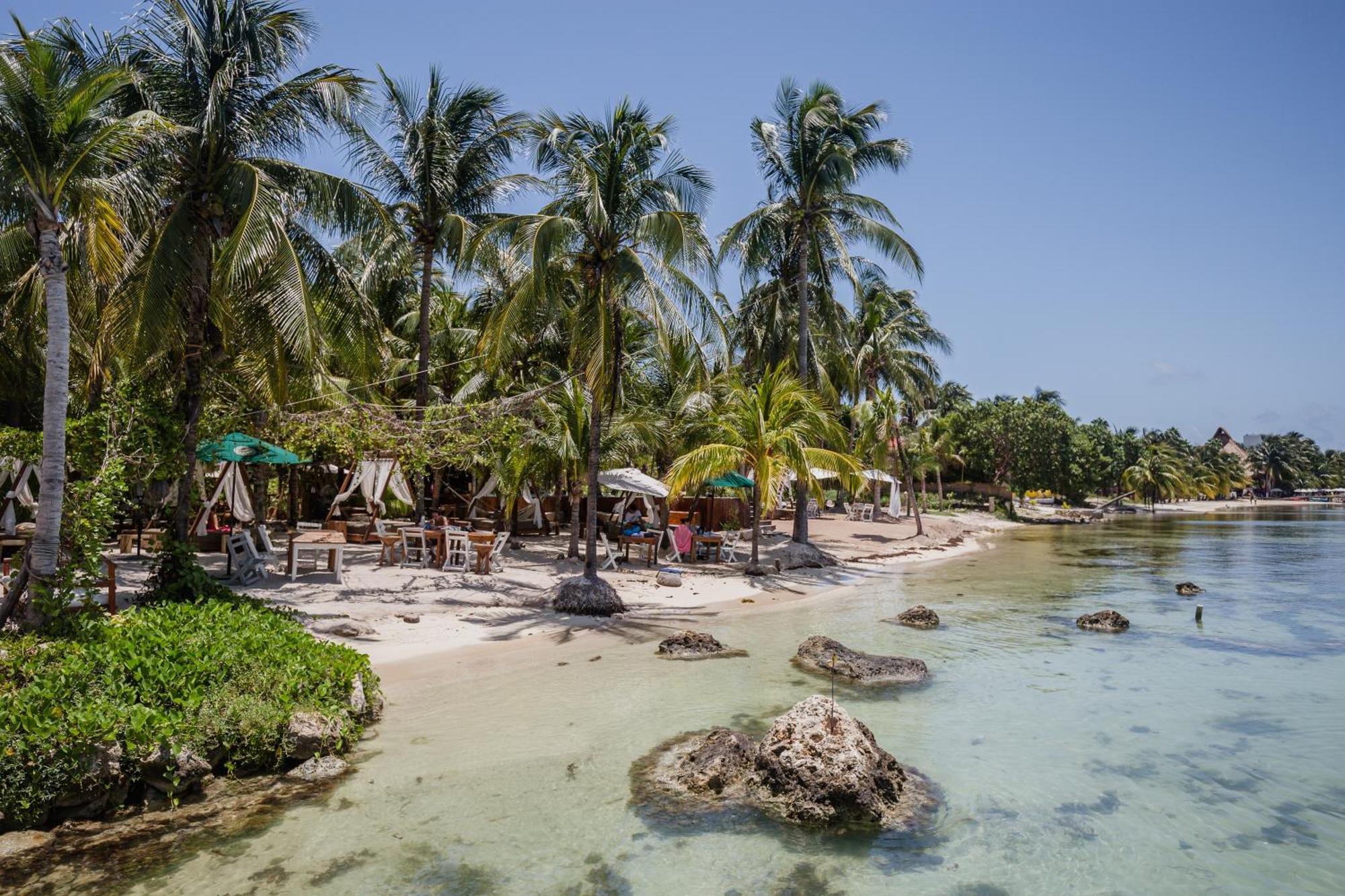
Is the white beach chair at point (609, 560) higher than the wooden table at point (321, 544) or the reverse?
the reverse

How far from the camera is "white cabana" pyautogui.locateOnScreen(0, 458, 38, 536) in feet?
52.7

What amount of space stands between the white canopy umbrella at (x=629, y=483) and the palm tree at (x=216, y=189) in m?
8.59

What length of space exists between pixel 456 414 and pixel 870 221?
505 inches

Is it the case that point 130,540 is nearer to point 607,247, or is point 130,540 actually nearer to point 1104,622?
point 607,247

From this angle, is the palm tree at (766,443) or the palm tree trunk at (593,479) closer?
the palm tree trunk at (593,479)

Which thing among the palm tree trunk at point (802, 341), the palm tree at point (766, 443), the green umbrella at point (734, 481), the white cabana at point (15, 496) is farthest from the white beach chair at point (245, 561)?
the palm tree trunk at point (802, 341)

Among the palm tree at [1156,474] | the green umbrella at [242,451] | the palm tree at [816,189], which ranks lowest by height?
the green umbrella at [242,451]

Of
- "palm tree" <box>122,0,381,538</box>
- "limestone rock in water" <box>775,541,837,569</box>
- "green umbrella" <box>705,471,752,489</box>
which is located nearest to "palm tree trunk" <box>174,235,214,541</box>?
"palm tree" <box>122,0,381,538</box>

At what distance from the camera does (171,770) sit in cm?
547

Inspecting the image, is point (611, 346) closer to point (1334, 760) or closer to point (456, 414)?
point (456, 414)

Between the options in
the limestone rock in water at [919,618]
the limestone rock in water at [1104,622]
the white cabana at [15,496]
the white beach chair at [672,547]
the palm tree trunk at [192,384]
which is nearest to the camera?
the palm tree trunk at [192,384]

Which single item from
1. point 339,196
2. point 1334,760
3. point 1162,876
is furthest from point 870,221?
point 1162,876

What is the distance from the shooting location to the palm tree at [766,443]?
16594mm

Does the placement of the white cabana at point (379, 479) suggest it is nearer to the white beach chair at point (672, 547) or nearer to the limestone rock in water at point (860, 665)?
the white beach chair at point (672, 547)
